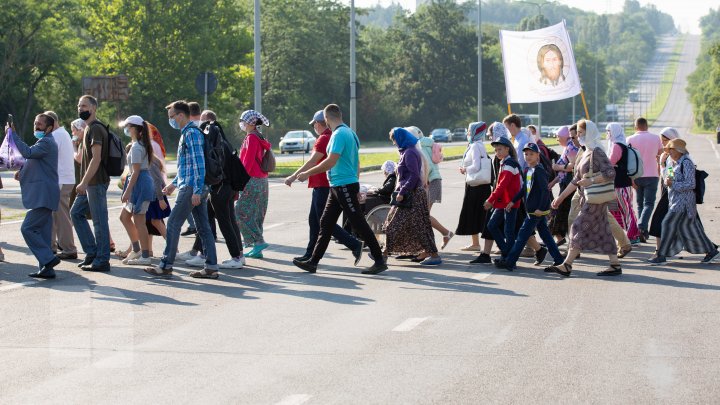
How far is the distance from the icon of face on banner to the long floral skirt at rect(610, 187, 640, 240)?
842cm

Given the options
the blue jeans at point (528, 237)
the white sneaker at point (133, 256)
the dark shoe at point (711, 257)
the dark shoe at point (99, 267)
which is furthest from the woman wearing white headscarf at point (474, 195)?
the dark shoe at point (99, 267)

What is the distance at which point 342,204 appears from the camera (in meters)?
12.5

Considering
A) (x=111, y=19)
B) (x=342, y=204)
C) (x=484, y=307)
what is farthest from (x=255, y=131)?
(x=111, y=19)

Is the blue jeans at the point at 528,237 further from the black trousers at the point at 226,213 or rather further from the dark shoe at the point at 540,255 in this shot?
the black trousers at the point at 226,213

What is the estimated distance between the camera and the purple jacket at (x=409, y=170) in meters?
12.9

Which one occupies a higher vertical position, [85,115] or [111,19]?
[111,19]

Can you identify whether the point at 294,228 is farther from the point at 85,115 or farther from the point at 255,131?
the point at 85,115

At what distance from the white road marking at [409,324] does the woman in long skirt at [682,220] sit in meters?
4.76

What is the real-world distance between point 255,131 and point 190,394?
6.82 m

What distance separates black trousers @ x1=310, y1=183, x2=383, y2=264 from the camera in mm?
12484

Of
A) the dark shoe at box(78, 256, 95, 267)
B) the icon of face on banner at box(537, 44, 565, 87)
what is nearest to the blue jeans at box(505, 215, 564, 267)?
the dark shoe at box(78, 256, 95, 267)

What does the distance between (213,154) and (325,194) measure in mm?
1415

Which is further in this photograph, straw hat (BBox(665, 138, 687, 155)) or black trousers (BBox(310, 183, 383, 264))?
straw hat (BBox(665, 138, 687, 155))

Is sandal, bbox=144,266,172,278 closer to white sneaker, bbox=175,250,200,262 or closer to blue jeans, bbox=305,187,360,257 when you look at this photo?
white sneaker, bbox=175,250,200,262
